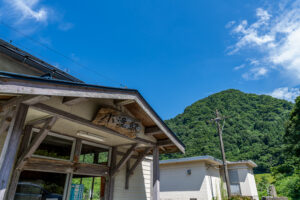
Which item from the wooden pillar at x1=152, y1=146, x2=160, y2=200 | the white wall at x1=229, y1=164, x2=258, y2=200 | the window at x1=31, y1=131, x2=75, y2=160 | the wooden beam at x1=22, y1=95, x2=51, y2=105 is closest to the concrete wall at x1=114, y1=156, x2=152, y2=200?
the wooden pillar at x1=152, y1=146, x2=160, y2=200

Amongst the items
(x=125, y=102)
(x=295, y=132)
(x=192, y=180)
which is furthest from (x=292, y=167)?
(x=125, y=102)

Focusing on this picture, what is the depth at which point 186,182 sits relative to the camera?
13.8m

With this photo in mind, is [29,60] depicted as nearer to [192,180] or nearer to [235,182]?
[192,180]

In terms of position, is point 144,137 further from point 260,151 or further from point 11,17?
point 260,151

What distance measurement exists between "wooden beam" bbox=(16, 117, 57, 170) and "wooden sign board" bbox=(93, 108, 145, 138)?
2.90ft

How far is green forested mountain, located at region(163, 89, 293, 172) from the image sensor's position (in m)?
34.8

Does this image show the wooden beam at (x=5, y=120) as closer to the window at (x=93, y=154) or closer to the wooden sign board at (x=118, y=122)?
the wooden sign board at (x=118, y=122)

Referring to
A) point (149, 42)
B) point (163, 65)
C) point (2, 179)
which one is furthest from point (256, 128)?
point (2, 179)

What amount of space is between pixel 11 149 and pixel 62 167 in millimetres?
2621

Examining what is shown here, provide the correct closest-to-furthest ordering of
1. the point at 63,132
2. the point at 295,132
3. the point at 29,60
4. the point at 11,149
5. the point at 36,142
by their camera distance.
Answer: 1. the point at 11,149
2. the point at 36,142
3. the point at 63,132
4. the point at 29,60
5. the point at 295,132

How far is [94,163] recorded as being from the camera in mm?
6188

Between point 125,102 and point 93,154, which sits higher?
point 125,102

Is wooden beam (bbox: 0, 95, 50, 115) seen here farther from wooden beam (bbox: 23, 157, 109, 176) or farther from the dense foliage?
the dense foliage

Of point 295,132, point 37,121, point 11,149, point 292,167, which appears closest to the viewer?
point 11,149
